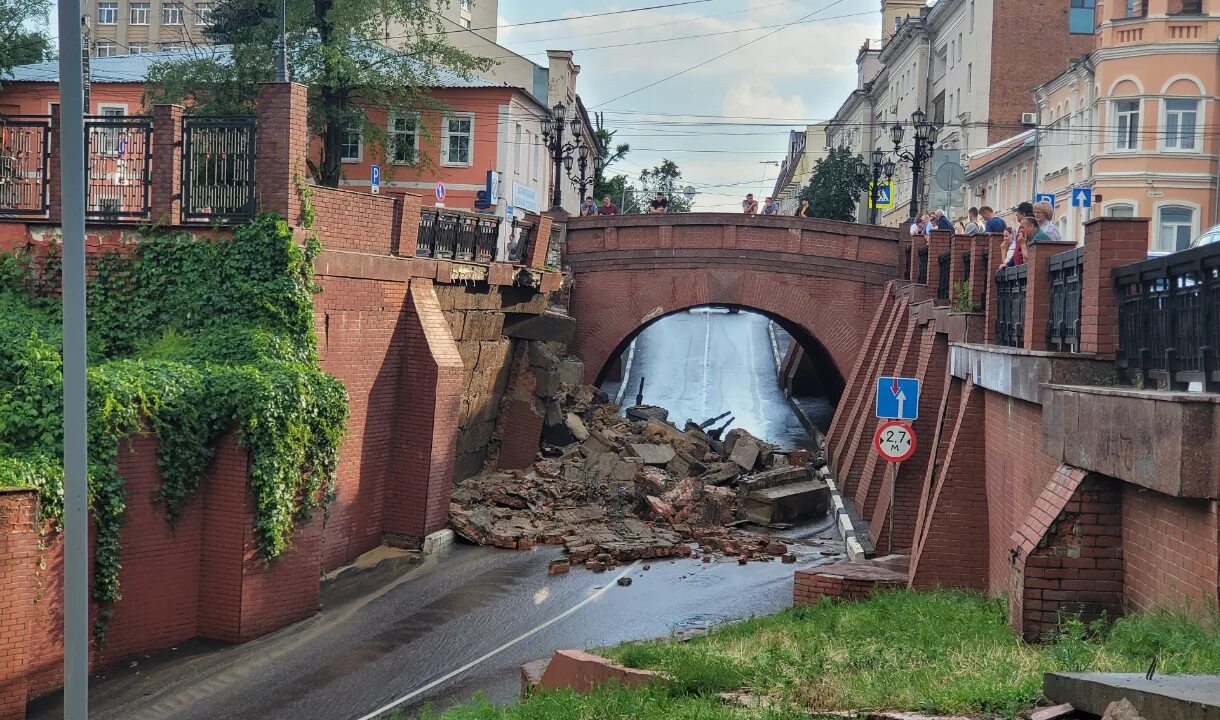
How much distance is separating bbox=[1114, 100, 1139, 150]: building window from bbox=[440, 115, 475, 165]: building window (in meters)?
20.8

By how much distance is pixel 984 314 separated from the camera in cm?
1577

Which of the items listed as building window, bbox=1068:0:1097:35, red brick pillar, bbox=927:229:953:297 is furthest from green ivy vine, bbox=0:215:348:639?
building window, bbox=1068:0:1097:35

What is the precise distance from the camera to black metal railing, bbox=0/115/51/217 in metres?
16.9

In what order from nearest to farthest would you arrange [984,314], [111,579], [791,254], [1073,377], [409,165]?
1. [1073,377]
2. [111,579]
3. [984,314]
4. [791,254]
5. [409,165]

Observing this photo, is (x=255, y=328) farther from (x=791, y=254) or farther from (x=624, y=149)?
(x=624, y=149)

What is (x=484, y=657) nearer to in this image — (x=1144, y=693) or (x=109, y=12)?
(x=1144, y=693)

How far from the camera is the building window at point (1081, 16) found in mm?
50656

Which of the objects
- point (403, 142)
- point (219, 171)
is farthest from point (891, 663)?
point (403, 142)

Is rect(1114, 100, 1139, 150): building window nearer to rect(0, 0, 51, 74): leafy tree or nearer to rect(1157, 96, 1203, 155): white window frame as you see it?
rect(1157, 96, 1203, 155): white window frame

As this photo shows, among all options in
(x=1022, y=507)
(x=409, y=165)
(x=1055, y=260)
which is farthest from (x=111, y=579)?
(x=409, y=165)

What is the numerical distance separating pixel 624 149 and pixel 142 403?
71489 millimetres

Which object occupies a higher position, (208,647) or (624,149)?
(624,149)

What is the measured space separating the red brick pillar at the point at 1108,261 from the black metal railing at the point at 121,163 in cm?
1229

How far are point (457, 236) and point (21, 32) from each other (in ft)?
111
